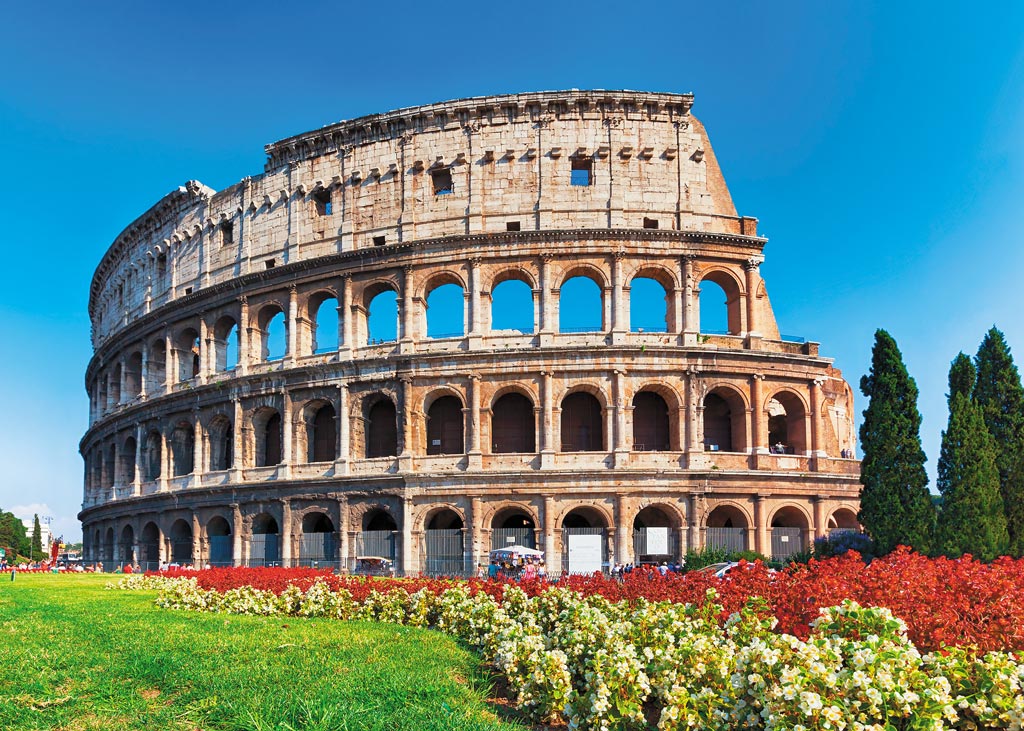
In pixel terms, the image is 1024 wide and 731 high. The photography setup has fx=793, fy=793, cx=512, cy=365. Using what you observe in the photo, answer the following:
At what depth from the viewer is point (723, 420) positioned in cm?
3067

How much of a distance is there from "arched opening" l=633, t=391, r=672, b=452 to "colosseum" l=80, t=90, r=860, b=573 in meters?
0.08

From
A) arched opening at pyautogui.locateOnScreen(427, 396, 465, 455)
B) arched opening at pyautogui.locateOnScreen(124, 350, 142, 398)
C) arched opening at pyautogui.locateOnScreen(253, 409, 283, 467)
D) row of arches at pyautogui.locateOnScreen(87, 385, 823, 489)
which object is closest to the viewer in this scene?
row of arches at pyautogui.locateOnScreen(87, 385, 823, 489)

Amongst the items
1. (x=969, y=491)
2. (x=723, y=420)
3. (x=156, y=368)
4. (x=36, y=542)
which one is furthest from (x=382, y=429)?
(x=36, y=542)

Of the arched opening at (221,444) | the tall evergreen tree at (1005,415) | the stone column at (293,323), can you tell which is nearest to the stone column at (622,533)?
the tall evergreen tree at (1005,415)

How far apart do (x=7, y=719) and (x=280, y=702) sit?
232 cm

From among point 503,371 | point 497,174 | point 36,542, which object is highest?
point 497,174

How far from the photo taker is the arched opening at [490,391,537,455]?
30.5 m

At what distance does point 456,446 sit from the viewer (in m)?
30.7

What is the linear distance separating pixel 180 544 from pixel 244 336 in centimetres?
991

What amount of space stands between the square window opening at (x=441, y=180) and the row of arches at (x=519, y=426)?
8.31 metres

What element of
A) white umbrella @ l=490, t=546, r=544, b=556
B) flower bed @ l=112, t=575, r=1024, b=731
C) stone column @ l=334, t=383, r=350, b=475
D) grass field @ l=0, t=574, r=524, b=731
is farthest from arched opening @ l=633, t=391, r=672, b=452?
flower bed @ l=112, t=575, r=1024, b=731

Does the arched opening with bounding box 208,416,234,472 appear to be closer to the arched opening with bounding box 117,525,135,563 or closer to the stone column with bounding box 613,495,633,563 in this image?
the arched opening with bounding box 117,525,135,563

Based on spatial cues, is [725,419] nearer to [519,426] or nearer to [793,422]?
[793,422]

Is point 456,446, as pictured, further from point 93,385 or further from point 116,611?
point 93,385
